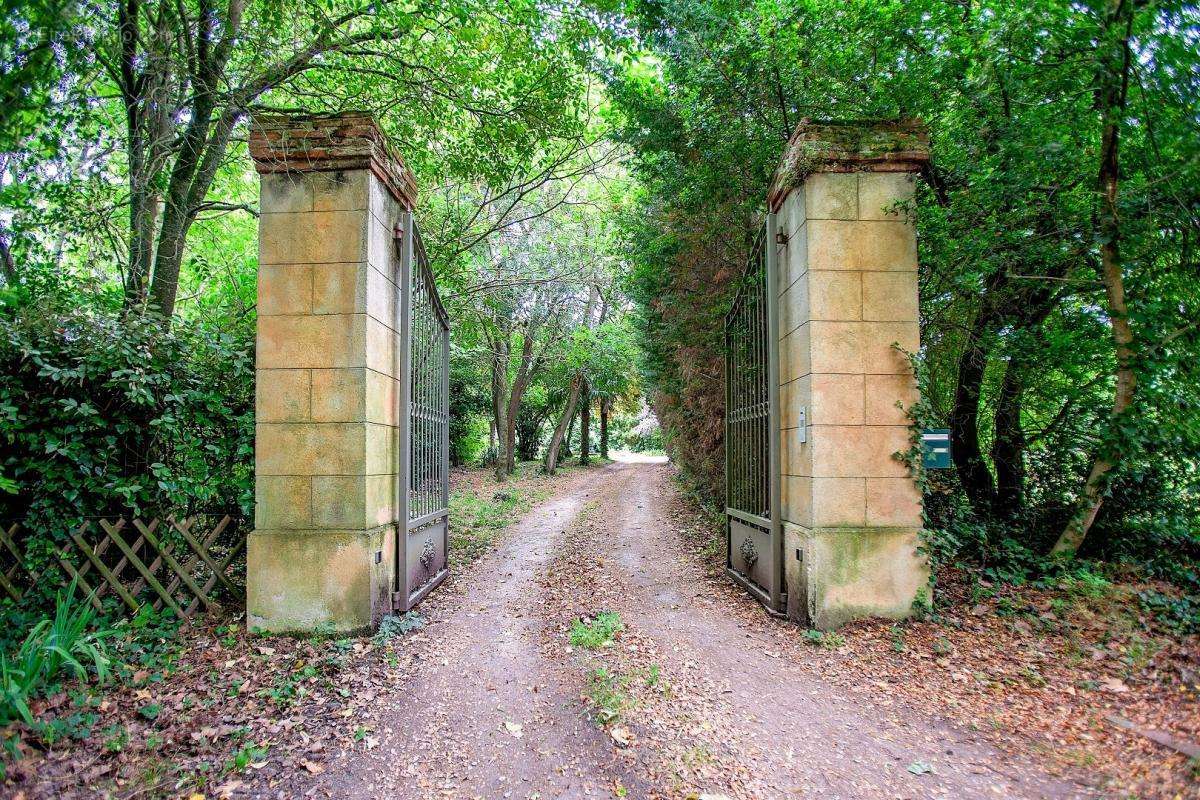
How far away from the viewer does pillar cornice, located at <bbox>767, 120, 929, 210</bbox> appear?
4711mm

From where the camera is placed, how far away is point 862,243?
476cm

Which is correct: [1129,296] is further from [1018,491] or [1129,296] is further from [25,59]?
[25,59]

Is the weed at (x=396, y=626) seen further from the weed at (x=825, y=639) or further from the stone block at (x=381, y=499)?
the weed at (x=825, y=639)

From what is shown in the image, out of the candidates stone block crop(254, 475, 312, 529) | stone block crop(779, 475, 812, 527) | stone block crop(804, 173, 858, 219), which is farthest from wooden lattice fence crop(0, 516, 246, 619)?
stone block crop(804, 173, 858, 219)

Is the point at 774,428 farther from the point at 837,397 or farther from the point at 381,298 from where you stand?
the point at 381,298

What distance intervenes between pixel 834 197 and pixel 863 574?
Answer: 313cm

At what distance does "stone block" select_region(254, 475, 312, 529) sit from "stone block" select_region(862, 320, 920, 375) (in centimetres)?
470

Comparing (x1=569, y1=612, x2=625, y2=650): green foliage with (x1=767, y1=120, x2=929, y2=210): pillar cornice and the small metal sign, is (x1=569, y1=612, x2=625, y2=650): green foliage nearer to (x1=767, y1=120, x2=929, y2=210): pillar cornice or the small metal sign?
the small metal sign

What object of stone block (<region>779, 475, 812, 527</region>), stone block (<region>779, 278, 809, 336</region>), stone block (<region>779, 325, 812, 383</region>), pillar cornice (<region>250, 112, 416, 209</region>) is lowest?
stone block (<region>779, 475, 812, 527</region>)

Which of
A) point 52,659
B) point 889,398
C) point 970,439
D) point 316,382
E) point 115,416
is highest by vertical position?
point 316,382

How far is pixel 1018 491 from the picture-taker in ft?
18.5

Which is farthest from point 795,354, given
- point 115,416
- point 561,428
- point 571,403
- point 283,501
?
point 571,403

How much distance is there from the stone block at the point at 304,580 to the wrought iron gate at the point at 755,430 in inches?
141

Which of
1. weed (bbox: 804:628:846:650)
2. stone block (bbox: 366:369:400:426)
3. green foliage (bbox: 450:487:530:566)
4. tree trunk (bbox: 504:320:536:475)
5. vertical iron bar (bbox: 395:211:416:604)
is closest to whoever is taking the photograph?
weed (bbox: 804:628:846:650)
